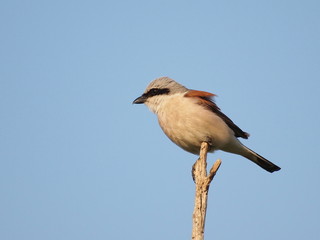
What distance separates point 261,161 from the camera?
290 inches

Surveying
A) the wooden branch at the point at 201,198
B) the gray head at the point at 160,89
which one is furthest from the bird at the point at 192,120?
the wooden branch at the point at 201,198

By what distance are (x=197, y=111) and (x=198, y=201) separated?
2.20 meters

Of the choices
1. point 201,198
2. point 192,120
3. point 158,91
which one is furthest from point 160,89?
point 201,198

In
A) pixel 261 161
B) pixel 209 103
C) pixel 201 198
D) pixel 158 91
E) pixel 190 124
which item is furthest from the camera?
pixel 261 161

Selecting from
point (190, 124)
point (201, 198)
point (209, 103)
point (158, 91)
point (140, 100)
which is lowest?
point (201, 198)

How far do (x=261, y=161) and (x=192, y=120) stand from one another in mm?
1707

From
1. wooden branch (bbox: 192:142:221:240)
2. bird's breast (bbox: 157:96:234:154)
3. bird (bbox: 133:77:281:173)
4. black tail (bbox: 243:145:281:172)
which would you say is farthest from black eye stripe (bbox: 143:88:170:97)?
wooden branch (bbox: 192:142:221:240)

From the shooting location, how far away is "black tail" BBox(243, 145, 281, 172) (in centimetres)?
729

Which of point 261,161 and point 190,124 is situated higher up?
point 190,124

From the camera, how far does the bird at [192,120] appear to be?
21.0 feet

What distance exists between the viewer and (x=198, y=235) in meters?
4.22

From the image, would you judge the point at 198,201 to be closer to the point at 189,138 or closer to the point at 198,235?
the point at 198,235

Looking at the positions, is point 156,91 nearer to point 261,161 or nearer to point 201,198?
point 261,161

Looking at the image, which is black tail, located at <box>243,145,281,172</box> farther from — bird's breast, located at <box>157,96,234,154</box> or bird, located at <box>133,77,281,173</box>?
bird's breast, located at <box>157,96,234,154</box>
